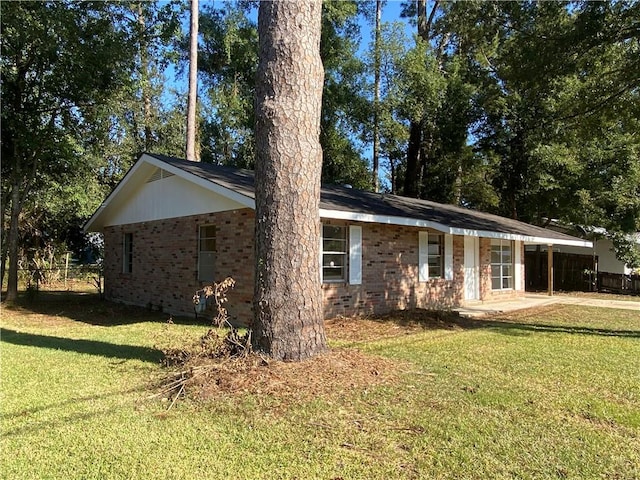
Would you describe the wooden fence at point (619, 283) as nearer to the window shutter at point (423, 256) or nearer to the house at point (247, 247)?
the house at point (247, 247)

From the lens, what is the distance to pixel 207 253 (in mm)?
11344

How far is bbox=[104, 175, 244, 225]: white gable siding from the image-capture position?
35.7 feet

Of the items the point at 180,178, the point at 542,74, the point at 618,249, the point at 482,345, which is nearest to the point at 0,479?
the point at 482,345

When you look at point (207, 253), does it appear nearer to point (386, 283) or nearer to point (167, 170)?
point (167, 170)

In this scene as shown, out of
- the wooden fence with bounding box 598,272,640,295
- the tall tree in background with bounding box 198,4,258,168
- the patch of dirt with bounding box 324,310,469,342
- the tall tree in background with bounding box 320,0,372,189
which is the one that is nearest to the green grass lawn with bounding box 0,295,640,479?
the patch of dirt with bounding box 324,310,469,342

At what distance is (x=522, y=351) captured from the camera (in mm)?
7461

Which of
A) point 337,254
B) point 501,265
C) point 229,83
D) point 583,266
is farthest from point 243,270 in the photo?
point 583,266

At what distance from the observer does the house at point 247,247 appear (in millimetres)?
10180

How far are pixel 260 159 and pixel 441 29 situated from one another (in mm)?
18115

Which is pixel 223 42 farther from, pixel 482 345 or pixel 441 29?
pixel 482 345

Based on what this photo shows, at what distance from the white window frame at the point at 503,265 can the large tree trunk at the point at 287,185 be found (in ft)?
38.0

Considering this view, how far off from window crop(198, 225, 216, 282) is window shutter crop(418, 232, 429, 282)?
534 cm

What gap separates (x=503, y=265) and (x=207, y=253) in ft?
33.8

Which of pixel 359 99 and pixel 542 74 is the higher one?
pixel 359 99
